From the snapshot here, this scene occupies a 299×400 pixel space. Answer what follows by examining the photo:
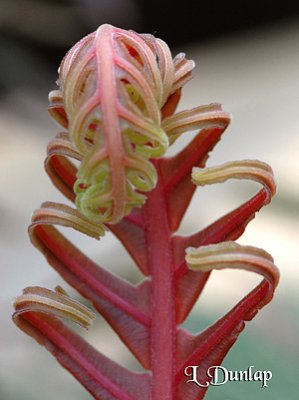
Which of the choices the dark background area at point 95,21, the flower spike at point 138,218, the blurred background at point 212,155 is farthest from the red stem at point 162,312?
the dark background area at point 95,21

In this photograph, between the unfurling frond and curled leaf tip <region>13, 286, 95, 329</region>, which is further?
curled leaf tip <region>13, 286, 95, 329</region>

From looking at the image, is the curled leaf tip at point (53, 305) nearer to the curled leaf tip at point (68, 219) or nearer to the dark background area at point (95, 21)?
the curled leaf tip at point (68, 219)

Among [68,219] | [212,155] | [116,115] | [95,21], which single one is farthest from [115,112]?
[95,21]

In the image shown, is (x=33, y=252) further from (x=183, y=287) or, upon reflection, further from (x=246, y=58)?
(x=246, y=58)

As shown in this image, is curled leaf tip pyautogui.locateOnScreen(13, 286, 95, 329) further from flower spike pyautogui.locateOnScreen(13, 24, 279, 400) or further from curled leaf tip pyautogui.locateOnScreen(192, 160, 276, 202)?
curled leaf tip pyautogui.locateOnScreen(192, 160, 276, 202)

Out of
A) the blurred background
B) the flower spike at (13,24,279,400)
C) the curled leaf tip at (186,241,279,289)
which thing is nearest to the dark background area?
the blurred background

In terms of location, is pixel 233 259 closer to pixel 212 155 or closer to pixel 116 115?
pixel 116 115
